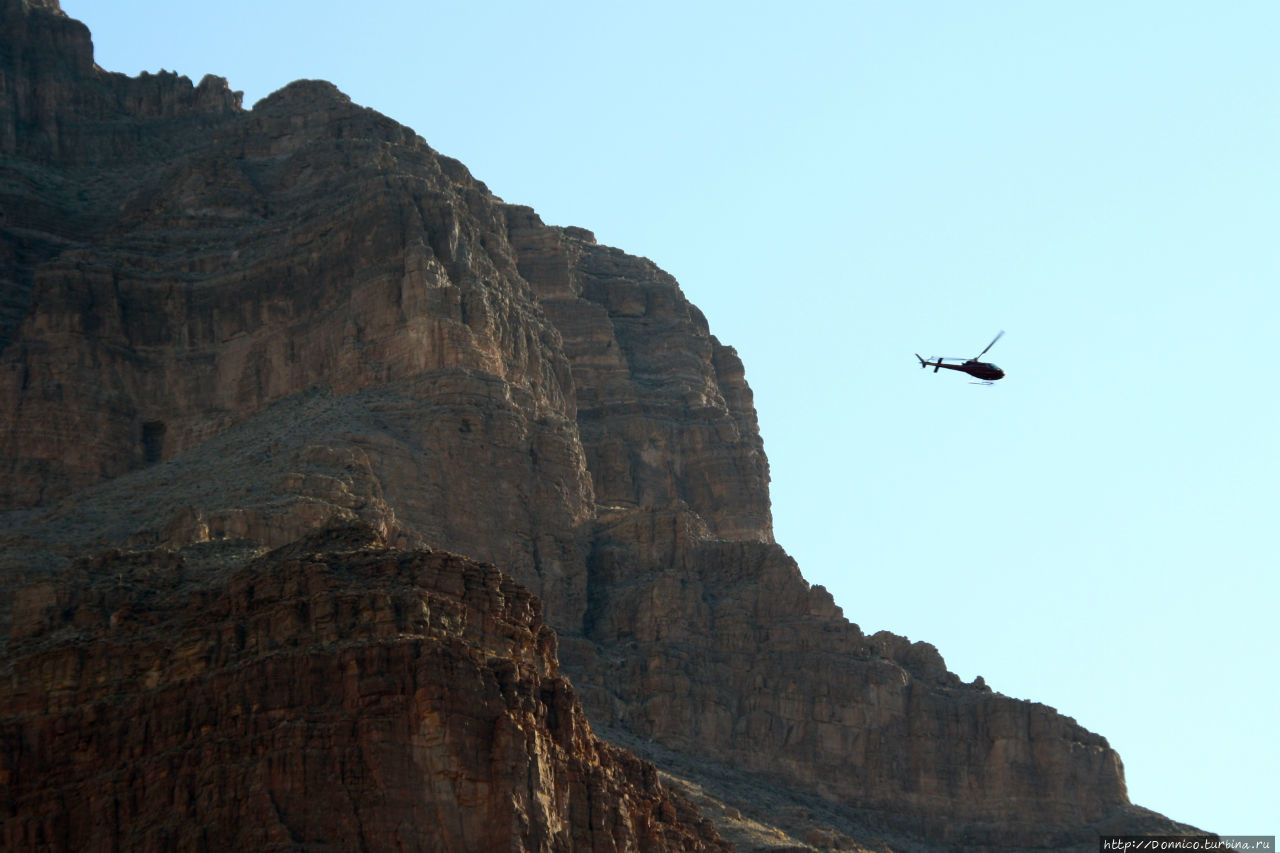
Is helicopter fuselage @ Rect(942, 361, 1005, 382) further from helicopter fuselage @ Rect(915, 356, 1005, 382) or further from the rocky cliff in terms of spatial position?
the rocky cliff

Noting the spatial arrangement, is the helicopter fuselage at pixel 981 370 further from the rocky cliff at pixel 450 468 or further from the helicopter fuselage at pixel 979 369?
the rocky cliff at pixel 450 468

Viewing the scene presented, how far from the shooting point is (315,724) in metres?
117

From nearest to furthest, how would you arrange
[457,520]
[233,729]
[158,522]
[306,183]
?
1. [233,729]
2. [158,522]
3. [457,520]
4. [306,183]

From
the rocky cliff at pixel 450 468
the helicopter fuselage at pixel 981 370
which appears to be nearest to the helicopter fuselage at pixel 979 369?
the helicopter fuselage at pixel 981 370

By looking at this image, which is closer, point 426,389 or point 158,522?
point 158,522

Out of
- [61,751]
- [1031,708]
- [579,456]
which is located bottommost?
[61,751]

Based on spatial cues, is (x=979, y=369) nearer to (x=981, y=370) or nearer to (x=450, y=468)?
(x=981, y=370)

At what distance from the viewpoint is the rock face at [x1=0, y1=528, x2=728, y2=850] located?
116 metres

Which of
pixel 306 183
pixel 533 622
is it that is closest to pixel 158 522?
pixel 533 622

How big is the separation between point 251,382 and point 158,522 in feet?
92.9

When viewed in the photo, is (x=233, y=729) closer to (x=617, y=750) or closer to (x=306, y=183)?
(x=617, y=750)

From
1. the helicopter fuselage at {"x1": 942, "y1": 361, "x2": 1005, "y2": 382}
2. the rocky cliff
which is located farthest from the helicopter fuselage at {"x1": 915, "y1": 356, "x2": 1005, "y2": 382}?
the rocky cliff

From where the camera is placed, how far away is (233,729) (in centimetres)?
11838

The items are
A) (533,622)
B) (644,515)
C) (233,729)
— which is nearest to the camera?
(233,729)
